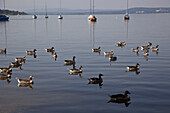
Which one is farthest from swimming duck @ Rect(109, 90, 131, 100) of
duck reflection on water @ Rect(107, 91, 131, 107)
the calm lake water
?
the calm lake water

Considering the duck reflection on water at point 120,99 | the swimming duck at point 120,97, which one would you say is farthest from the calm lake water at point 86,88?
the swimming duck at point 120,97

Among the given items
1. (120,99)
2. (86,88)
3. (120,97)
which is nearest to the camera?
(120,97)

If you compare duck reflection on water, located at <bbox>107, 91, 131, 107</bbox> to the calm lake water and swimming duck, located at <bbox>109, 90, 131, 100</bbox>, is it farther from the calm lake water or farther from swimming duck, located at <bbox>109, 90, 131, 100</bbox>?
the calm lake water

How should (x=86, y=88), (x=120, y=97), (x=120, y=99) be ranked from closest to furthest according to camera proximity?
(x=120, y=97)
(x=120, y=99)
(x=86, y=88)

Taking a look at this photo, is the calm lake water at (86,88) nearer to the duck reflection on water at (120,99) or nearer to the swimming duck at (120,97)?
the duck reflection on water at (120,99)

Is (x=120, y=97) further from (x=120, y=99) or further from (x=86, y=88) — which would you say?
(x=86, y=88)

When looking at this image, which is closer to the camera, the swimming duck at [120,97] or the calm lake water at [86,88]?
the calm lake water at [86,88]

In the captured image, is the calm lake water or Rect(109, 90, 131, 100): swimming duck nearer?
the calm lake water

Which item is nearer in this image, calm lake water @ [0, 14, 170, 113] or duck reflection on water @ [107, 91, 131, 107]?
calm lake water @ [0, 14, 170, 113]

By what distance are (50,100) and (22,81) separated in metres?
6.64

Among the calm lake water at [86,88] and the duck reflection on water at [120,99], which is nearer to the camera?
the calm lake water at [86,88]

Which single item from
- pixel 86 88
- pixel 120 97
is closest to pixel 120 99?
pixel 120 97

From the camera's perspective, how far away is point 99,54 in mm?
51156

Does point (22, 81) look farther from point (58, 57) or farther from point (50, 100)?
point (58, 57)
